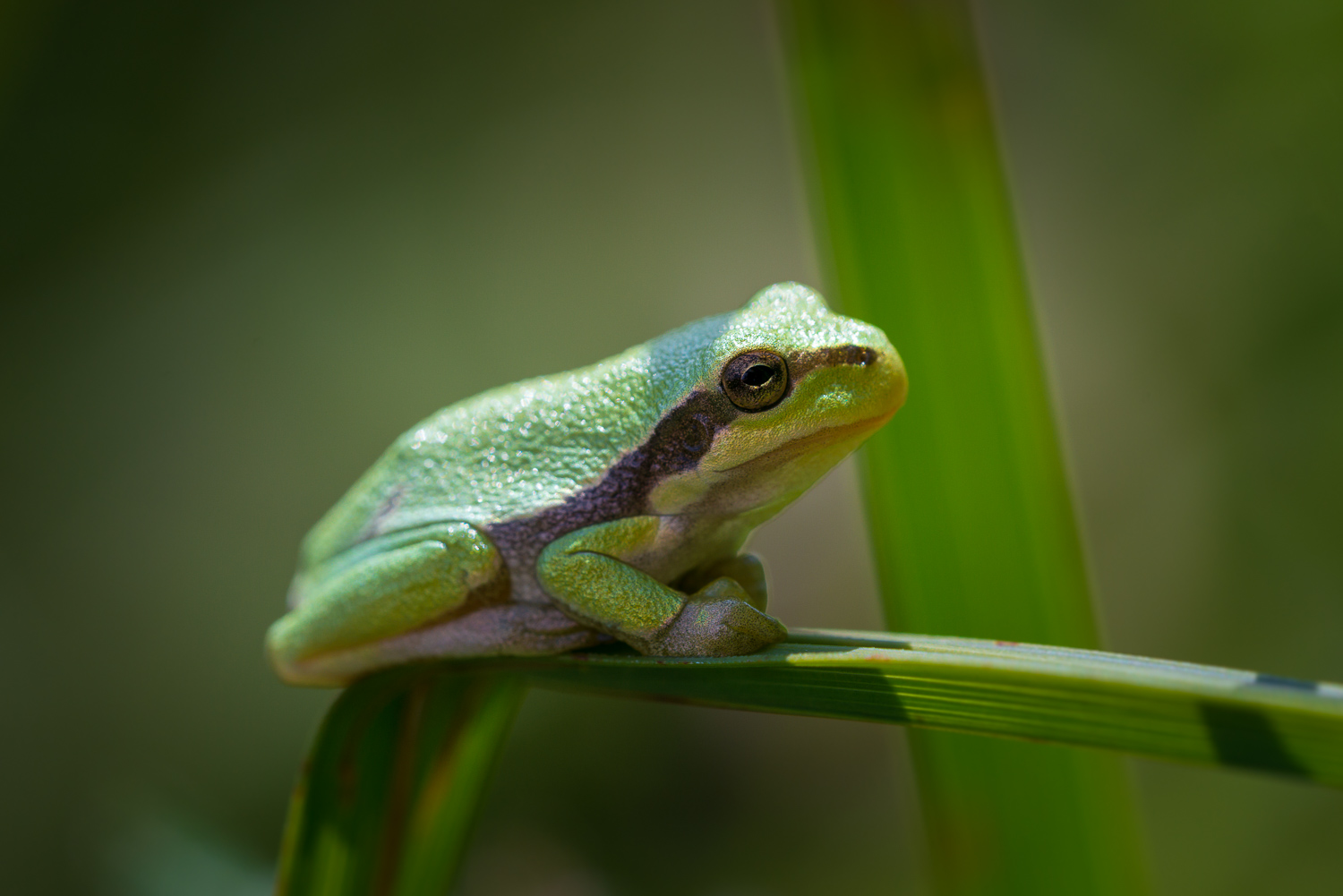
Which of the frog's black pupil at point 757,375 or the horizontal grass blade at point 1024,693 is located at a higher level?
the frog's black pupil at point 757,375

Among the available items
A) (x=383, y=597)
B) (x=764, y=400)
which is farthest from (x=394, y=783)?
(x=764, y=400)

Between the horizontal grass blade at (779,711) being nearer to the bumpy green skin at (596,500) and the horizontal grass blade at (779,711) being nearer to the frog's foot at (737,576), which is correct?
the bumpy green skin at (596,500)

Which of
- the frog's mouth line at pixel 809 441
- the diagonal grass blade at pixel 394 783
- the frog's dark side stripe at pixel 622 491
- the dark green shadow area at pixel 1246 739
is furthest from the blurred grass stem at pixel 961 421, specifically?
the diagonal grass blade at pixel 394 783

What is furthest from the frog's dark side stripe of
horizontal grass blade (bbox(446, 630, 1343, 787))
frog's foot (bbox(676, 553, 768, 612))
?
horizontal grass blade (bbox(446, 630, 1343, 787))

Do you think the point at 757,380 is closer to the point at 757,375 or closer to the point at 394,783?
the point at 757,375

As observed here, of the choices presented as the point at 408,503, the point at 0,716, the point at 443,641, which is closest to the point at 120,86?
the point at 0,716

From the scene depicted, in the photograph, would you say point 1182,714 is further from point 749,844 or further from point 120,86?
point 120,86
